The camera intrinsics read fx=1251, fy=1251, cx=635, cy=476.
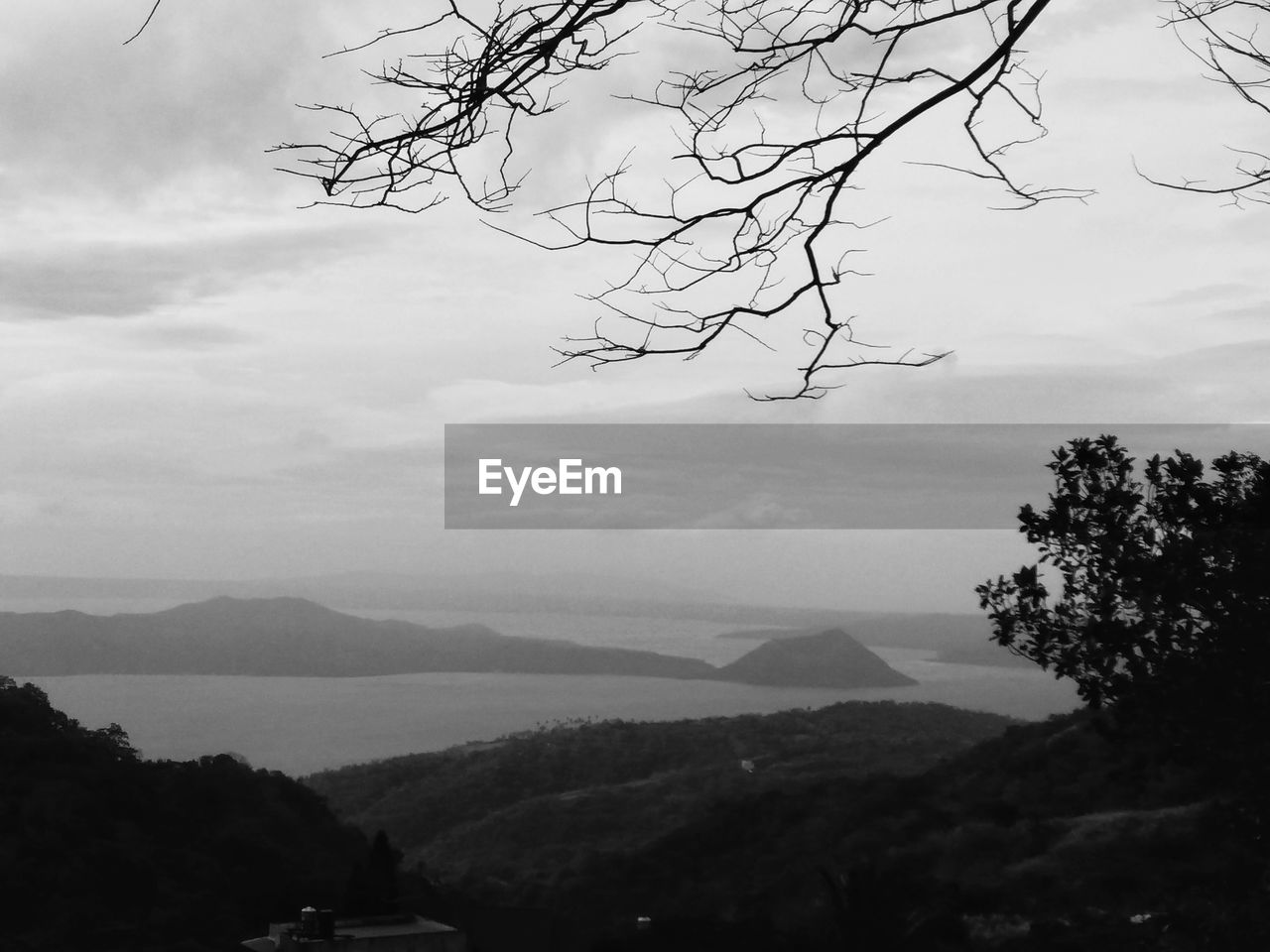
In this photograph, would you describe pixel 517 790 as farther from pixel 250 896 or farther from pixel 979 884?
pixel 979 884

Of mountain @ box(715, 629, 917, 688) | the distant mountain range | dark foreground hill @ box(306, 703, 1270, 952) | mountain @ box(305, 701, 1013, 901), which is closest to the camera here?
dark foreground hill @ box(306, 703, 1270, 952)

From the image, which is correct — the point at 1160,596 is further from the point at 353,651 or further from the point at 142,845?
the point at 353,651

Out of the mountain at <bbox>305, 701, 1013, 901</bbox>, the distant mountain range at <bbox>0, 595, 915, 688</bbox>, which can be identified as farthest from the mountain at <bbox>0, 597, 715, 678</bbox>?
the mountain at <bbox>305, 701, 1013, 901</bbox>

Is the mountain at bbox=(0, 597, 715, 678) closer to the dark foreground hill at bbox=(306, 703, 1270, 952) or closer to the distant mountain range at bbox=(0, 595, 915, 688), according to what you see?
the distant mountain range at bbox=(0, 595, 915, 688)

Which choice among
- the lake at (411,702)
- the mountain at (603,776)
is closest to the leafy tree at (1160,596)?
the mountain at (603,776)

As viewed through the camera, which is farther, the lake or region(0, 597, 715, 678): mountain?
region(0, 597, 715, 678): mountain

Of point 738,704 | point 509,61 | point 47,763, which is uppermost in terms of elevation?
point 509,61

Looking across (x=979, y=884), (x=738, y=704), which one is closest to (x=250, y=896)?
(x=979, y=884)
